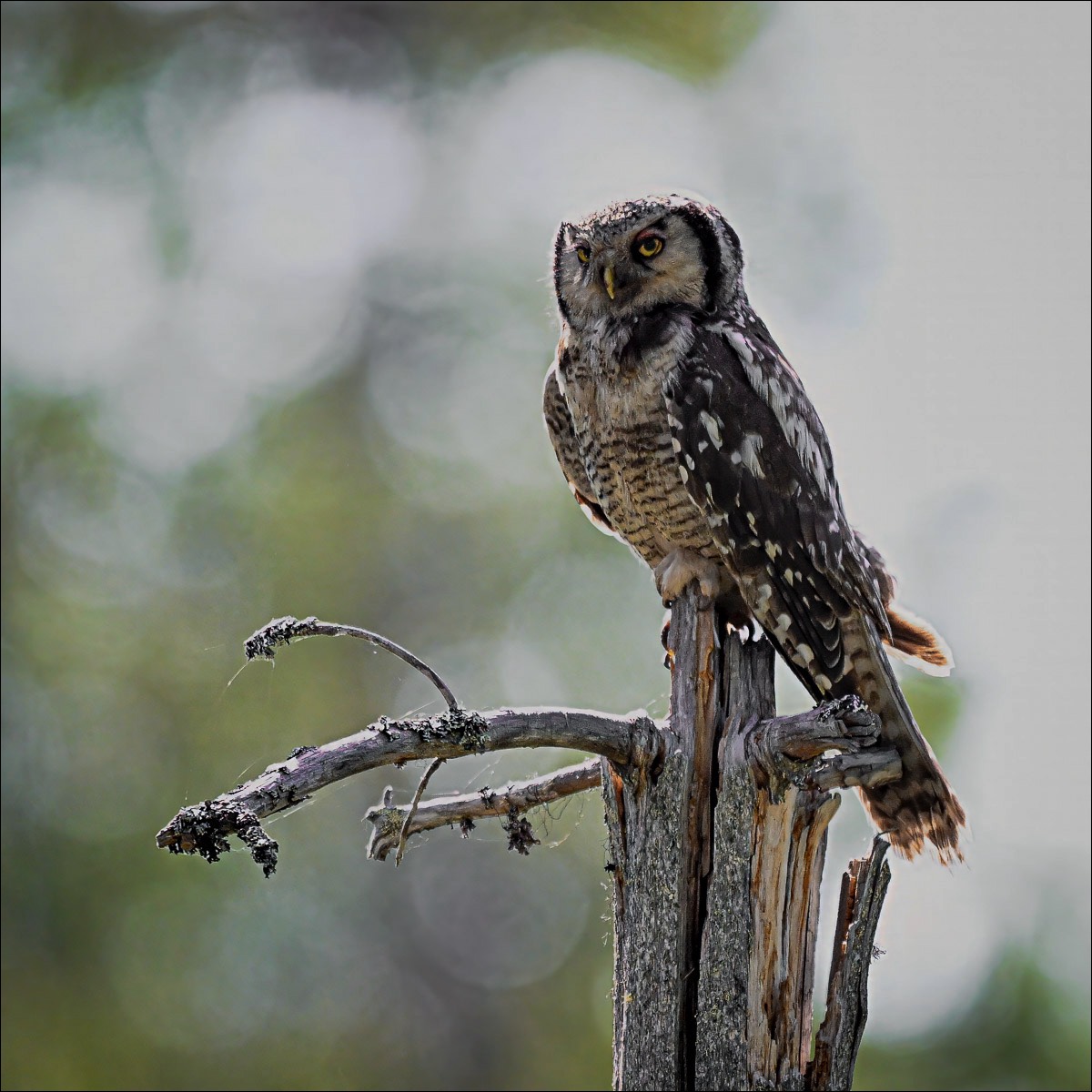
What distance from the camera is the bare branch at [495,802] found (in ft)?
12.3

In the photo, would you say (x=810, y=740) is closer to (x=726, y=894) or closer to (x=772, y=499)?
(x=726, y=894)

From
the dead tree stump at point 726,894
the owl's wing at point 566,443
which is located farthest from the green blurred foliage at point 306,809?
the dead tree stump at point 726,894

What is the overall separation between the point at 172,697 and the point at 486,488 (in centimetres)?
316

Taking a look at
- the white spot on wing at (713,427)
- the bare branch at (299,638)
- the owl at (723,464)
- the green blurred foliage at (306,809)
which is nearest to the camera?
the bare branch at (299,638)

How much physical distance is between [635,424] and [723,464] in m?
0.32

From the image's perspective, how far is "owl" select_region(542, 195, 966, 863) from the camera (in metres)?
4.00

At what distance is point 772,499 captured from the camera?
13.7ft

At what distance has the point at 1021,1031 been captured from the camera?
10141 mm

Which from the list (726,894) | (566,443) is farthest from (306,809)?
(726,894)

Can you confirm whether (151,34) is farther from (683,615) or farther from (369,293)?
(683,615)

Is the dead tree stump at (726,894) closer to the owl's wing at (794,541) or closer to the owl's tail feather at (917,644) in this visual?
the owl's wing at (794,541)

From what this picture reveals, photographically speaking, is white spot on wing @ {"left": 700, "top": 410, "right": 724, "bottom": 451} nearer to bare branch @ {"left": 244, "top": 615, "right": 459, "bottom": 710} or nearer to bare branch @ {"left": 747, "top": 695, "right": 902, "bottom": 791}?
bare branch @ {"left": 747, "top": 695, "right": 902, "bottom": 791}

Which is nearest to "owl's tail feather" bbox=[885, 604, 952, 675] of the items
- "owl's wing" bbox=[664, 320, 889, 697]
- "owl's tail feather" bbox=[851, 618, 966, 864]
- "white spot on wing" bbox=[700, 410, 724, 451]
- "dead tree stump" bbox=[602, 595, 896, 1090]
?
"owl's wing" bbox=[664, 320, 889, 697]

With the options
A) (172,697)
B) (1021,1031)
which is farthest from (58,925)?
(1021,1031)
